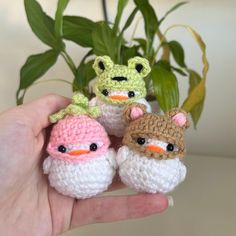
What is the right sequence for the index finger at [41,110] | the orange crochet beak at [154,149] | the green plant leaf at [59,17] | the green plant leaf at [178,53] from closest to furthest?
the orange crochet beak at [154,149]
the index finger at [41,110]
the green plant leaf at [59,17]
the green plant leaf at [178,53]

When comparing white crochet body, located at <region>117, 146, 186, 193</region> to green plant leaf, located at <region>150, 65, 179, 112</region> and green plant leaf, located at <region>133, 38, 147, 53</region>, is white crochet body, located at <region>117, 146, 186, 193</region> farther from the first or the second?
green plant leaf, located at <region>133, 38, 147, 53</region>

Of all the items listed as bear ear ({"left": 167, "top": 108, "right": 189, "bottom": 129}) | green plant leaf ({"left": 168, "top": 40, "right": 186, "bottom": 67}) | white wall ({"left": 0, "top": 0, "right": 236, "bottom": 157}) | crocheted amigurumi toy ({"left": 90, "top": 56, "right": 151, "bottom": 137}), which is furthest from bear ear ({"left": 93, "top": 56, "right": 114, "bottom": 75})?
white wall ({"left": 0, "top": 0, "right": 236, "bottom": 157})

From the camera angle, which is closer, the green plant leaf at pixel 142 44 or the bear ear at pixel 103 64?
the bear ear at pixel 103 64

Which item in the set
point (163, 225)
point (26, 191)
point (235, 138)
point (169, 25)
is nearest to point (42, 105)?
point (26, 191)

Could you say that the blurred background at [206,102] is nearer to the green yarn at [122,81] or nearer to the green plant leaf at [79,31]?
the green plant leaf at [79,31]

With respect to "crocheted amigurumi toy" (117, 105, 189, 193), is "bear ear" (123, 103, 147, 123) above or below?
above

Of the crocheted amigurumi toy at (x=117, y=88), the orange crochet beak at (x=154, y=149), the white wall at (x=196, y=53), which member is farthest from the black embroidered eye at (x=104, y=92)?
the white wall at (x=196, y=53)

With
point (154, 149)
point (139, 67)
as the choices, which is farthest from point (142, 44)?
point (154, 149)

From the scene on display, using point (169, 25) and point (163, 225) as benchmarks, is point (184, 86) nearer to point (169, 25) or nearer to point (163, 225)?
point (169, 25)
